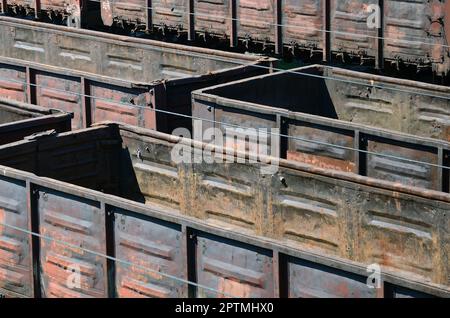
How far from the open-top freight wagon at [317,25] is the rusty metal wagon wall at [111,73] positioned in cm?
266

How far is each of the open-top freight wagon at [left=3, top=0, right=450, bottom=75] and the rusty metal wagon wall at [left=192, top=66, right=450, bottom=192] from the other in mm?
2396

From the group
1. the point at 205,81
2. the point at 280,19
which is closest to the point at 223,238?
the point at 205,81

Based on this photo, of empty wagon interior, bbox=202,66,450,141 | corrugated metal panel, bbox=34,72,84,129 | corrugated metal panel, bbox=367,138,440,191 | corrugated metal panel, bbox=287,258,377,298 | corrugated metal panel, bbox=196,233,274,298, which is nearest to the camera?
corrugated metal panel, bbox=287,258,377,298

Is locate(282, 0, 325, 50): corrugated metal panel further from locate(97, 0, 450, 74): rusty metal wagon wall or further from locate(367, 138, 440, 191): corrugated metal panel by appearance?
locate(367, 138, 440, 191): corrugated metal panel

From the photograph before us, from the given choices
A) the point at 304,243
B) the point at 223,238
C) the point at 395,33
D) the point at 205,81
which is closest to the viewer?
the point at 223,238

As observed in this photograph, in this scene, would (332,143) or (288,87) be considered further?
(288,87)

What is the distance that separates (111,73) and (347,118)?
4.73 metres

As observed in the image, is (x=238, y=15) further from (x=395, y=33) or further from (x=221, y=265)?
(x=221, y=265)

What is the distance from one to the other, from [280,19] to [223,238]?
11.2m

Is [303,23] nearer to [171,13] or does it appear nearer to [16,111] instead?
[171,13]

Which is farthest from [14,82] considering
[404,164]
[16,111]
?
[404,164]

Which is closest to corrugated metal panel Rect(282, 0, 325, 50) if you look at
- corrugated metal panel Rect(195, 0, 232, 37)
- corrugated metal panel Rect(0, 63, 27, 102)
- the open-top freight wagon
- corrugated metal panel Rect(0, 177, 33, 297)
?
the open-top freight wagon

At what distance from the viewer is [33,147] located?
1625 centimetres

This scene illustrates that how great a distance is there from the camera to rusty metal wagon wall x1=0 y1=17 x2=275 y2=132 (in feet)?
62.8
